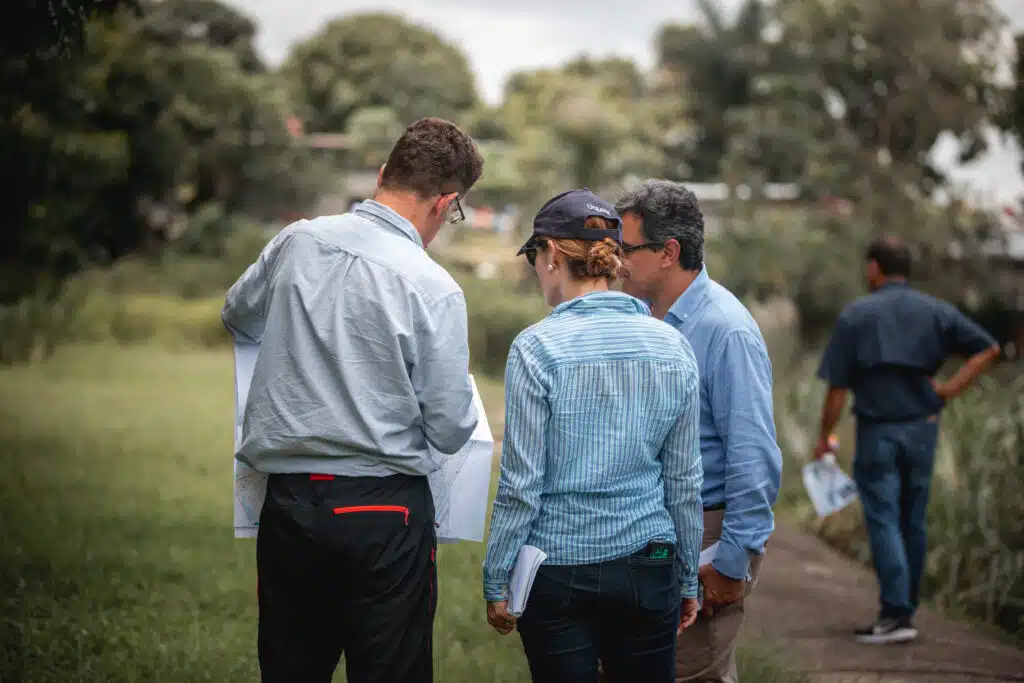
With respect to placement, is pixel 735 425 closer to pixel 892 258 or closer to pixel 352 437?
pixel 352 437

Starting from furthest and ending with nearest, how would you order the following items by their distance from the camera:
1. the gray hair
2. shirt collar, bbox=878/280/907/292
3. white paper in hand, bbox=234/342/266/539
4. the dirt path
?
1. shirt collar, bbox=878/280/907/292
2. the dirt path
3. the gray hair
4. white paper in hand, bbox=234/342/266/539

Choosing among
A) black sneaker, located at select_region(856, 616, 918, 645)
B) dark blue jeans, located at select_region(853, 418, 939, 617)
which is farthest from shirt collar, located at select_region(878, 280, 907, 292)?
black sneaker, located at select_region(856, 616, 918, 645)

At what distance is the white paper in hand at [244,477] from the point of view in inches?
119

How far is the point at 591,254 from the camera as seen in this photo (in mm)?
2807

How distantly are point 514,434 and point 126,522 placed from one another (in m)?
5.04

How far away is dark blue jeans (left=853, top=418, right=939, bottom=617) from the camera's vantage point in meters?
5.77

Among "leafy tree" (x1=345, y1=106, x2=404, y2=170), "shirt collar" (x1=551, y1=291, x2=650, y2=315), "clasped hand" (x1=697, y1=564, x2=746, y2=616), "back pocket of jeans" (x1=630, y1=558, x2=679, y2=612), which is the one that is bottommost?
"clasped hand" (x1=697, y1=564, x2=746, y2=616)

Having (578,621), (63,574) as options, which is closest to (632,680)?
(578,621)

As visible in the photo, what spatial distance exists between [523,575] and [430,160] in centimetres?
114

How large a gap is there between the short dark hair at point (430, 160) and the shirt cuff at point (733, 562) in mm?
1345

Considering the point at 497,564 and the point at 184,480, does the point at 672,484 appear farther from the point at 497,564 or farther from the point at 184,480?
the point at 184,480

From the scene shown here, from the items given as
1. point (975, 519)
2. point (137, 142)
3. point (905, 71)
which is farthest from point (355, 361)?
point (137, 142)

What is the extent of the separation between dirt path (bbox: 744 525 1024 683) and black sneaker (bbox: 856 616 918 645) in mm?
41

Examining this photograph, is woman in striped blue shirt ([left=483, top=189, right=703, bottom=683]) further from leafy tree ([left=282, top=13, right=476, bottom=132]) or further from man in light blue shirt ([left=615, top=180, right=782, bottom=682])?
leafy tree ([left=282, top=13, right=476, bottom=132])
